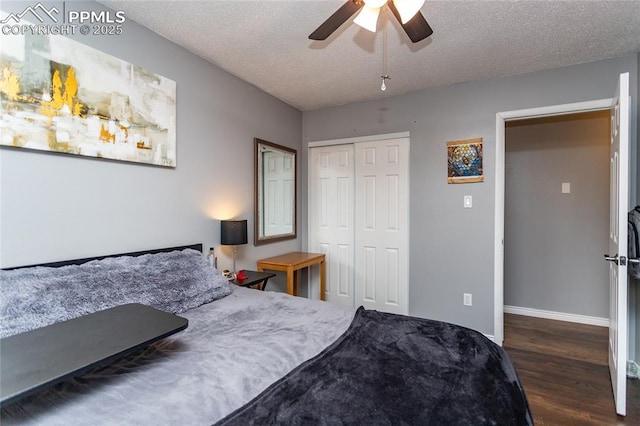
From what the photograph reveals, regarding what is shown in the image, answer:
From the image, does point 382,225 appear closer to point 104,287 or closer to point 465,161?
point 465,161

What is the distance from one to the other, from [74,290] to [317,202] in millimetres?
2736

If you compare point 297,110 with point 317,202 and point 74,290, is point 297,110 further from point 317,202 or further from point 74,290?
point 74,290

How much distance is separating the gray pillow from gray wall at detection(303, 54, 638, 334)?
6.81 feet

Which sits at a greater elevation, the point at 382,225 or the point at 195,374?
the point at 382,225

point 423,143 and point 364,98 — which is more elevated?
point 364,98

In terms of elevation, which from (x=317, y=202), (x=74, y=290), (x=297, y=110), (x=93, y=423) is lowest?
(x=93, y=423)

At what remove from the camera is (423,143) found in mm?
3254

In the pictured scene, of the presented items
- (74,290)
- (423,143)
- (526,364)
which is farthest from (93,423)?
(423,143)

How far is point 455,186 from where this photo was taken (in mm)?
3096

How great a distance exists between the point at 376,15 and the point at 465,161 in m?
1.88

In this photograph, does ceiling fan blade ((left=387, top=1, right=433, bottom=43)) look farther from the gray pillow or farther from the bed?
the gray pillow

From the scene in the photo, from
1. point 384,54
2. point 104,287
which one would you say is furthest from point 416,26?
point 104,287

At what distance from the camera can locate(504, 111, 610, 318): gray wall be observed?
11.0 ft

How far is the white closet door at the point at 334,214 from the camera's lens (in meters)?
3.73
